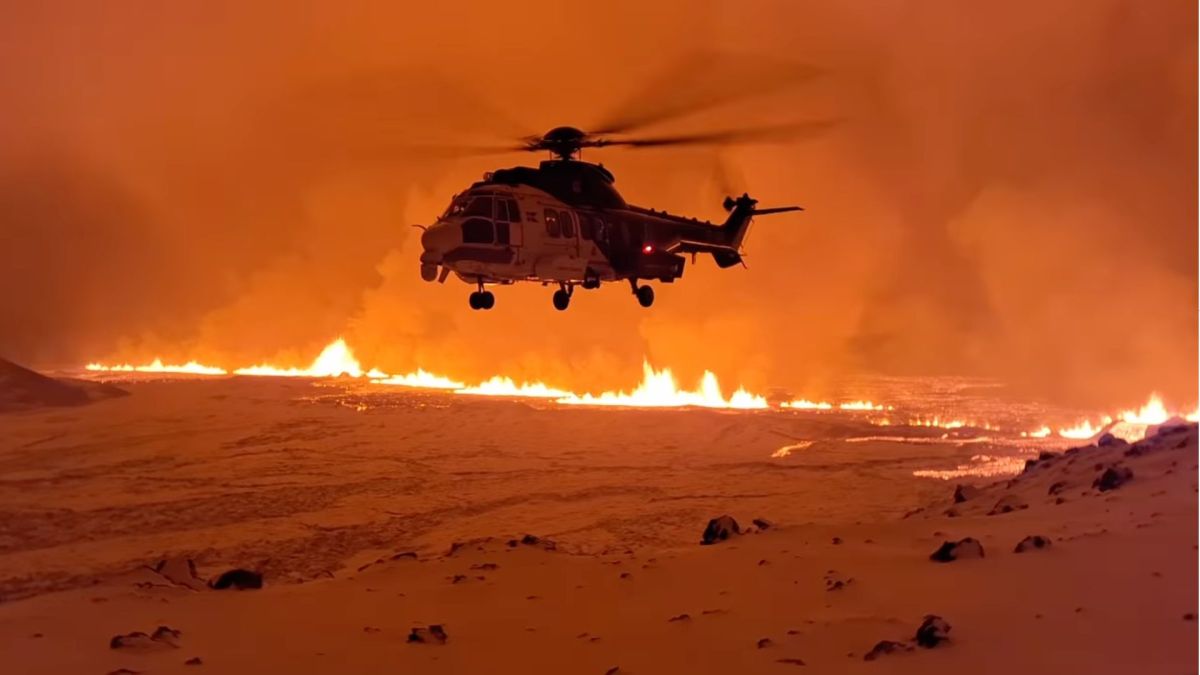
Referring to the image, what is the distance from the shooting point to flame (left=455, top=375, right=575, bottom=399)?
44263 millimetres

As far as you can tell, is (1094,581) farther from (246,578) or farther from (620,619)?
(246,578)

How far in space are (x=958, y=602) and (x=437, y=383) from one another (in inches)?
1890

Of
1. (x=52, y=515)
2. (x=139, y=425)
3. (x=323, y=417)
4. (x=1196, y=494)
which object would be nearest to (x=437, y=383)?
(x=323, y=417)

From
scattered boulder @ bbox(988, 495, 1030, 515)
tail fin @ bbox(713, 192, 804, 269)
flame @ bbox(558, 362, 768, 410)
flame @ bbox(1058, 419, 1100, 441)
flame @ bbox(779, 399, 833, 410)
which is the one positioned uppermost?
tail fin @ bbox(713, 192, 804, 269)

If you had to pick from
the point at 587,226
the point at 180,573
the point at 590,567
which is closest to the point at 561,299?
the point at 587,226

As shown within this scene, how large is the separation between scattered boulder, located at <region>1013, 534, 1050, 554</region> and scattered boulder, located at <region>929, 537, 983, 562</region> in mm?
284

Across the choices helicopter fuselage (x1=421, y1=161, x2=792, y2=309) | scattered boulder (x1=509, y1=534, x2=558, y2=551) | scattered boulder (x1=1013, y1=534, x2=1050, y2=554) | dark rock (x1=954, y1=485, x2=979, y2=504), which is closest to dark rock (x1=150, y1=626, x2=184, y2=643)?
scattered boulder (x1=509, y1=534, x2=558, y2=551)

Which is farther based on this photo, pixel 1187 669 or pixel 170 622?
pixel 170 622

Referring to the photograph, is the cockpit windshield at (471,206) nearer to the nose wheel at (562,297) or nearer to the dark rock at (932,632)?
the nose wheel at (562,297)

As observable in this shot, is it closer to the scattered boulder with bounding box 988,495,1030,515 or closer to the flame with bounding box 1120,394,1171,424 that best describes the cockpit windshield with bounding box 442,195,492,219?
the scattered boulder with bounding box 988,495,1030,515

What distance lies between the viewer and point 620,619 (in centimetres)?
628

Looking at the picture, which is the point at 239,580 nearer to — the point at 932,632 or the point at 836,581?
the point at 836,581

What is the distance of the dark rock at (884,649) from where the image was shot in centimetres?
472

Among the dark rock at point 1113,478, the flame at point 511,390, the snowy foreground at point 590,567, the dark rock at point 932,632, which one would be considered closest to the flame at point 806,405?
the flame at point 511,390
